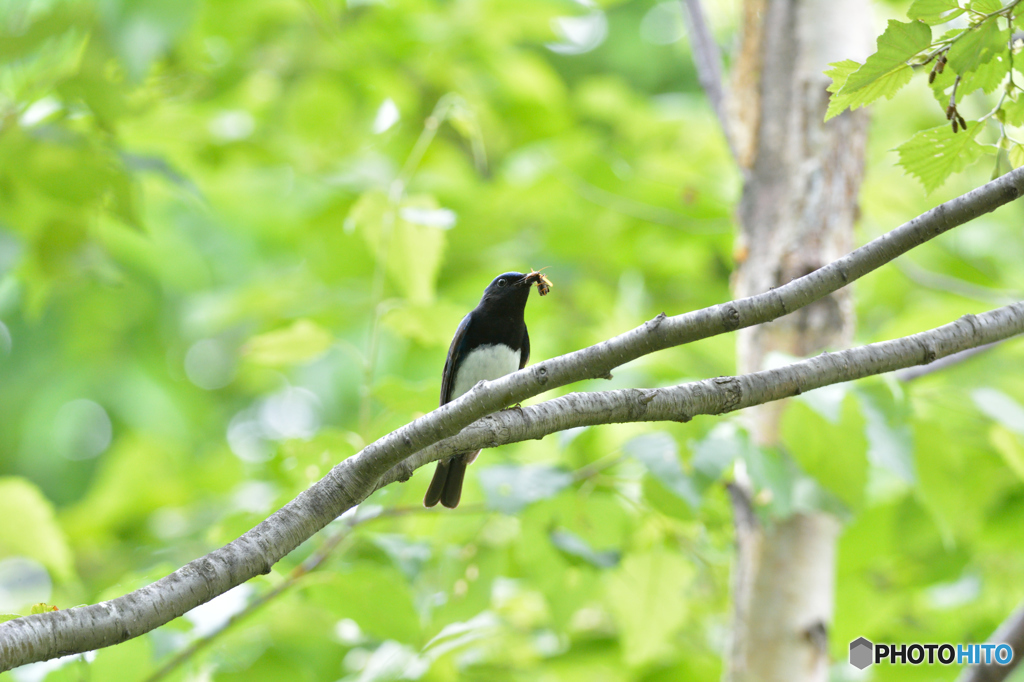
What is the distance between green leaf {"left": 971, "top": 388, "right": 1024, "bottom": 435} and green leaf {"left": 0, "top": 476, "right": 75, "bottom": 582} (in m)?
3.05

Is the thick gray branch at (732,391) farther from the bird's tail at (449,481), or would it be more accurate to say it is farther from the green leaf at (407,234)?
the bird's tail at (449,481)

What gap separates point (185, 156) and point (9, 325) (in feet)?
8.56

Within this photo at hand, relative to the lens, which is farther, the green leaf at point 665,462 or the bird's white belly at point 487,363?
the bird's white belly at point 487,363

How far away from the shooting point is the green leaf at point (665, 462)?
223 centimetres

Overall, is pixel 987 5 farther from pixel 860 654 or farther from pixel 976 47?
pixel 860 654

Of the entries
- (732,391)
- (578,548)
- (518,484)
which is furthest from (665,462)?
(732,391)

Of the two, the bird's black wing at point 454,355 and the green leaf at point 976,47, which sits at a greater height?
the bird's black wing at point 454,355

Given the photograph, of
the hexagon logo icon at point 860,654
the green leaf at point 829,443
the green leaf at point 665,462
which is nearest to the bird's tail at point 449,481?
the green leaf at point 665,462

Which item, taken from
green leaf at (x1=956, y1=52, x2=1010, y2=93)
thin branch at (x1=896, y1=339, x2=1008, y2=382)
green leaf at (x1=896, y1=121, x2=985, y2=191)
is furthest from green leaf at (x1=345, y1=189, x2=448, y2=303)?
thin branch at (x1=896, y1=339, x2=1008, y2=382)

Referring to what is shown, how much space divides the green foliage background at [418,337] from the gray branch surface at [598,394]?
70cm

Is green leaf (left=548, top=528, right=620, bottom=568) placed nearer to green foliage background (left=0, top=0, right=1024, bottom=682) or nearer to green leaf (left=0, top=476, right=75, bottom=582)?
green foliage background (left=0, top=0, right=1024, bottom=682)

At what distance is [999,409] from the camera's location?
7.84 feet

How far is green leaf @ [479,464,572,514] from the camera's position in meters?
2.28

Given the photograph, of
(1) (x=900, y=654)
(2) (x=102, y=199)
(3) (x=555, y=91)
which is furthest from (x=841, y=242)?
(3) (x=555, y=91)
